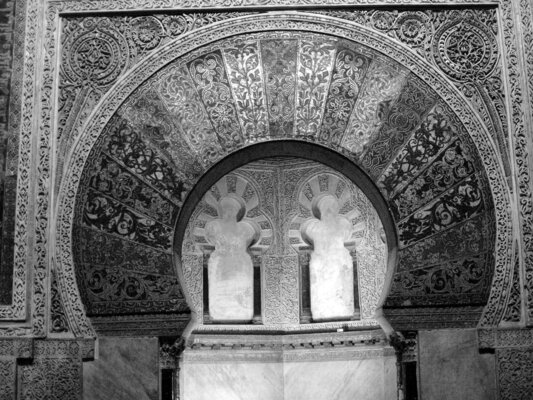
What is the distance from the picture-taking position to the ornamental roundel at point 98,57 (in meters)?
6.88

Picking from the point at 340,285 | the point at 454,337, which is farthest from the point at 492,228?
the point at 340,285

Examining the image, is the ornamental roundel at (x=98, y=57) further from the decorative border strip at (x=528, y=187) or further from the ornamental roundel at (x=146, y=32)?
the decorative border strip at (x=528, y=187)

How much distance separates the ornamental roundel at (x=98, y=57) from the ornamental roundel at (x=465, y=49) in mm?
2368

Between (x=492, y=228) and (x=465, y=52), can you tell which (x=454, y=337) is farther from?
(x=465, y=52)

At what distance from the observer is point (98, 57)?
6.91m

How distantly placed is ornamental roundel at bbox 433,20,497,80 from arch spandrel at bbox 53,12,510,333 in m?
0.14

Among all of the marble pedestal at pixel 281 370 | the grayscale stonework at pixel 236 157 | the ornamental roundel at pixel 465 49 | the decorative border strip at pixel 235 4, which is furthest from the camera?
the marble pedestal at pixel 281 370

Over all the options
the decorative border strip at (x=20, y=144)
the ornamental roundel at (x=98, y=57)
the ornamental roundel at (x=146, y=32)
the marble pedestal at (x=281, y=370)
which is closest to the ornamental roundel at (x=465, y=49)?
the ornamental roundel at (x=146, y=32)

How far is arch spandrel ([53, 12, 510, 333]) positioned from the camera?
6492 mm

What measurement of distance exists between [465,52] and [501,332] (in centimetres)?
208

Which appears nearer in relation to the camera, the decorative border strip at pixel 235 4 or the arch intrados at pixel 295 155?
the arch intrados at pixel 295 155

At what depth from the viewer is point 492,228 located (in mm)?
6539

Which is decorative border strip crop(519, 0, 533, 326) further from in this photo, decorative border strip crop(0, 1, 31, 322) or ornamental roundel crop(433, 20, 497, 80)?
decorative border strip crop(0, 1, 31, 322)

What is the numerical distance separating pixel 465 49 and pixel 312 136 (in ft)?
4.37
